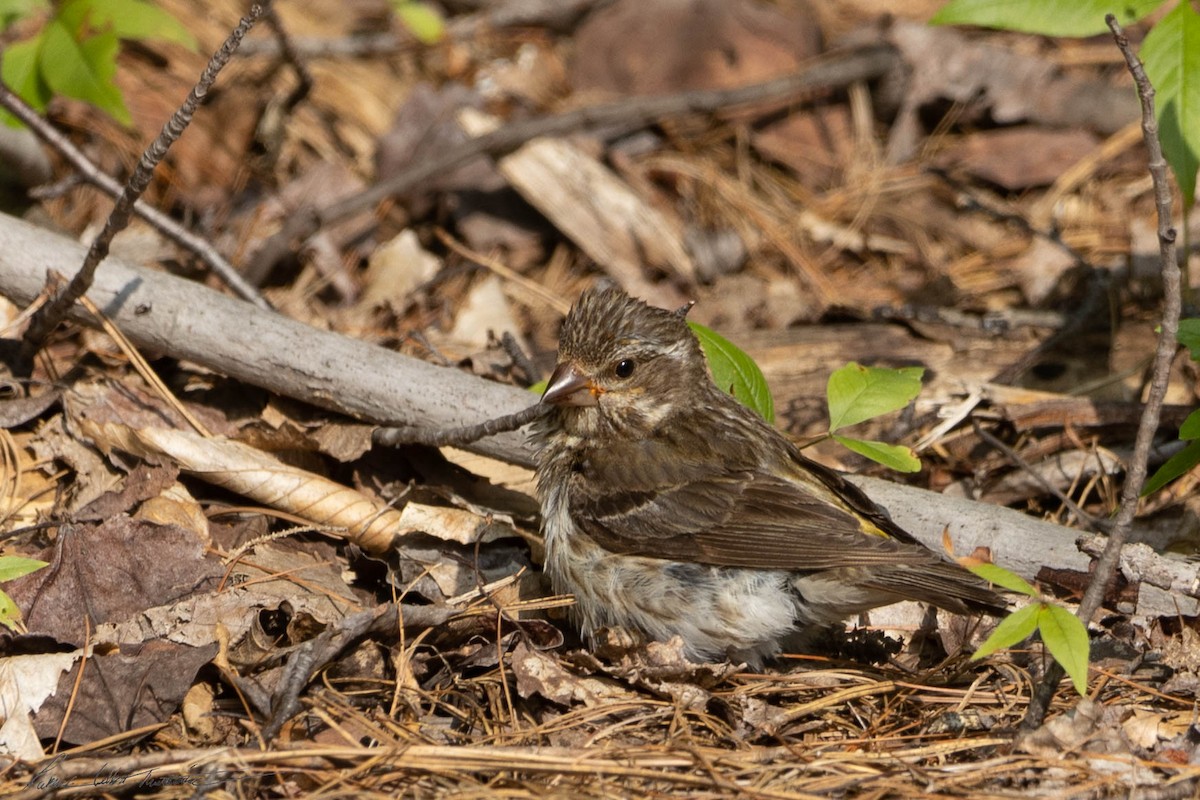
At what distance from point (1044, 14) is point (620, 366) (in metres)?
2.23

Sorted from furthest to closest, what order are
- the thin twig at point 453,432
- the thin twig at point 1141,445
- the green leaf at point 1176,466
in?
the thin twig at point 453,432
the green leaf at point 1176,466
the thin twig at point 1141,445

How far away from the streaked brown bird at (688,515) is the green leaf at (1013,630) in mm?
508

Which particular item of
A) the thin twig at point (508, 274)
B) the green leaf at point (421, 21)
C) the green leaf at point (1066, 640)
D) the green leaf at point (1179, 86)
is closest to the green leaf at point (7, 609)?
the green leaf at point (1066, 640)

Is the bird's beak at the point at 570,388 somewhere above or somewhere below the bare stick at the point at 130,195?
below

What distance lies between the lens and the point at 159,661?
373 cm

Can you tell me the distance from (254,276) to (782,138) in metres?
3.67

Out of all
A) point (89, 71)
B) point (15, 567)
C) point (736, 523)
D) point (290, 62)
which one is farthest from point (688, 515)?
point (290, 62)

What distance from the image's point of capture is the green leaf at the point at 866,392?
4.38m

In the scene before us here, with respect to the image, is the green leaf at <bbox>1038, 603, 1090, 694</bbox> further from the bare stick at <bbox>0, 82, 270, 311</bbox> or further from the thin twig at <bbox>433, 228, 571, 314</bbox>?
the thin twig at <bbox>433, 228, 571, 314</bbox>

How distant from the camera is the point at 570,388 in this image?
445 centimetres

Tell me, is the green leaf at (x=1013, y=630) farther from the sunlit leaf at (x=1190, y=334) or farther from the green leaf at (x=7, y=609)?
the green leaf at (x=7, y=609)

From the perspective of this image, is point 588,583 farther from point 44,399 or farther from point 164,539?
point 44,399

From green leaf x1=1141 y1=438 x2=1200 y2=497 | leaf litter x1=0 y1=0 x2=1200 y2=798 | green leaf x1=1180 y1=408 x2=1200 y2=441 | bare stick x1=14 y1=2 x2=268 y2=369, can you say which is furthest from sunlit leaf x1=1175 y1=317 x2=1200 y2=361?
bare stick x1=14 y1=2 x2=268 y2=369

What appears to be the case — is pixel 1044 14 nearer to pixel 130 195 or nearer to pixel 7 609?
pixel 130 195
